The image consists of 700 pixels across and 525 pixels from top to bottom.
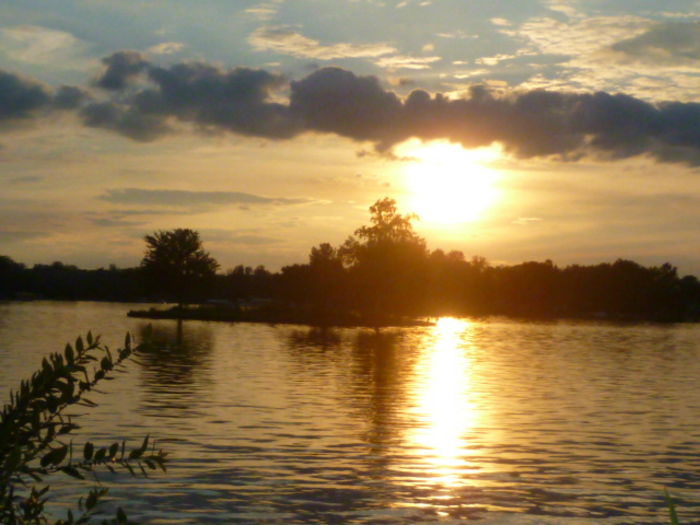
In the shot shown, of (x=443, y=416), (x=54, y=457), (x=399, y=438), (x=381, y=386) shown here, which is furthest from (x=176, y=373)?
(x=54, y=457)

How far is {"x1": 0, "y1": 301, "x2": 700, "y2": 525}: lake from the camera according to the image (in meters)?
15.9

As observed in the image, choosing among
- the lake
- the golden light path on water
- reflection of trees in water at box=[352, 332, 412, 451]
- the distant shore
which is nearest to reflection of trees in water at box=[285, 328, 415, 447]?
reflection of trees in water at box=[352, 332, 412, 451]

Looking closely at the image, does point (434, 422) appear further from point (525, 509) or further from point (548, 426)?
point (525, 509)

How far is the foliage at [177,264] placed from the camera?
12344 centimetres

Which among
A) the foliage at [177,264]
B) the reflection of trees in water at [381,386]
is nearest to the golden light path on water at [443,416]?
the reflection of trees in water at [381,386]

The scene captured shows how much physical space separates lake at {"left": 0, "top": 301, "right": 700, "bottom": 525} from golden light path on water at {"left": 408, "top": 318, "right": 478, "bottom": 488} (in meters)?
0.08

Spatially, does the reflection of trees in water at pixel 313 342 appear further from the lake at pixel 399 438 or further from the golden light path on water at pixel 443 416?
the lake at pixel 399 438

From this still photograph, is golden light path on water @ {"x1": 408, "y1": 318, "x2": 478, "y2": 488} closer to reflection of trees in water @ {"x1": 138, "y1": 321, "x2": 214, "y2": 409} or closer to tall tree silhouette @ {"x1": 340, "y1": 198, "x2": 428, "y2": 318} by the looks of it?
reflection of trees in water @ {"x1": 138, "y1": 321, "x2": 214, "y2": 409}

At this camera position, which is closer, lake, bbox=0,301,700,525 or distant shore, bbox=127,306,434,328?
lake, bbox=0,301,700,525

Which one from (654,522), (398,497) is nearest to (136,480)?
(398,497)

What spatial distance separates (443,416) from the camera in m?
28.3

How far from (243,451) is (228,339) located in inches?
1972

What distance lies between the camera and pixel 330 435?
24047 millimetres

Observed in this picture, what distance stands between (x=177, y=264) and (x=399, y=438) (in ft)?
341
